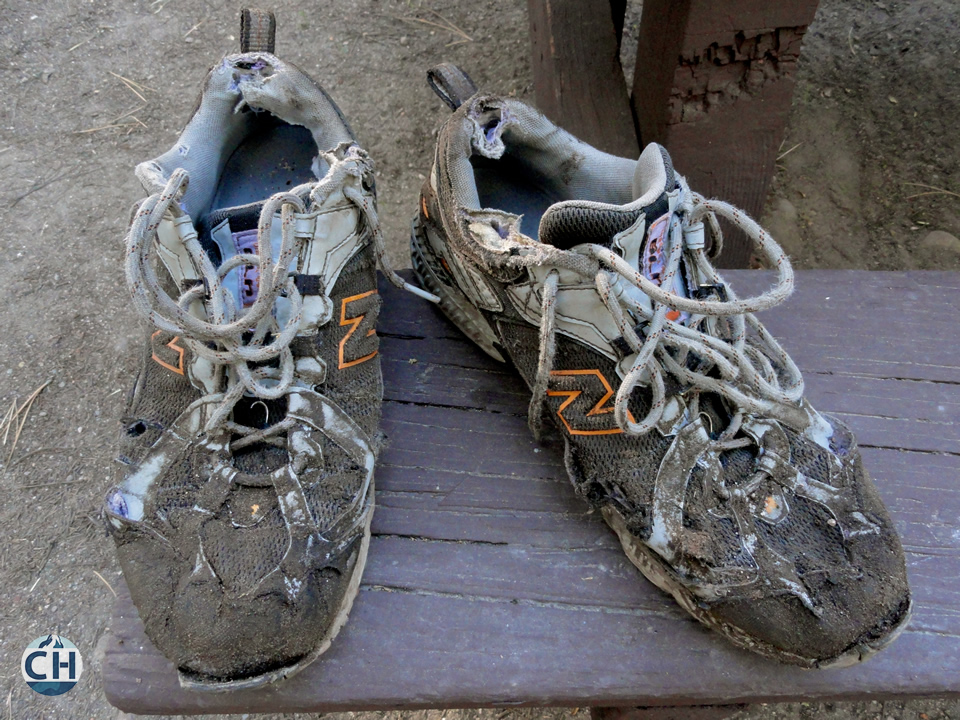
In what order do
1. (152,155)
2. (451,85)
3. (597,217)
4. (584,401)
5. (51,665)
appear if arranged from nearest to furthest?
1. (597,217)
2. (584,401)
3. (451,85)
4. (51,665)
5. (152,155)

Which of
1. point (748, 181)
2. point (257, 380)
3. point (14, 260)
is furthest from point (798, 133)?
point (14, 260)

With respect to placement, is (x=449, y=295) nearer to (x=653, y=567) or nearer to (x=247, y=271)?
(x=247, y=271)

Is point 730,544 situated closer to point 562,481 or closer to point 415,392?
point 562,481

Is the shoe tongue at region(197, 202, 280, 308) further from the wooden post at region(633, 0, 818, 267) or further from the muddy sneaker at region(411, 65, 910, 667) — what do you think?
the wooden post at region(633, 0, 818, 267)

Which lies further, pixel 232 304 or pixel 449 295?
pixel 449 295

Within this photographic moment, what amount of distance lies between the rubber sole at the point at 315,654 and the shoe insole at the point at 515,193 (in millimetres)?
525

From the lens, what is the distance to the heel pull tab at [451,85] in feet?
3.70

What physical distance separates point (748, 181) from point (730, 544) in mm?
927

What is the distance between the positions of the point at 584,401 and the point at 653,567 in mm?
254

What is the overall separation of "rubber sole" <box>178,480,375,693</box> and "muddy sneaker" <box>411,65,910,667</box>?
325mm

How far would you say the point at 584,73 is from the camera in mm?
1638

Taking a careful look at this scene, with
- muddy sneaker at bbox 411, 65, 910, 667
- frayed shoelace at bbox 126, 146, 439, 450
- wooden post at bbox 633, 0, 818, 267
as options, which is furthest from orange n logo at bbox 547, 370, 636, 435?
wooden post at bbox 633, 0, 818, 267

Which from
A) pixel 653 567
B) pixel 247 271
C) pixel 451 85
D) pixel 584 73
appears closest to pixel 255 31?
pixel 451 85

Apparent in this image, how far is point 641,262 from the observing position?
92 centimetres
